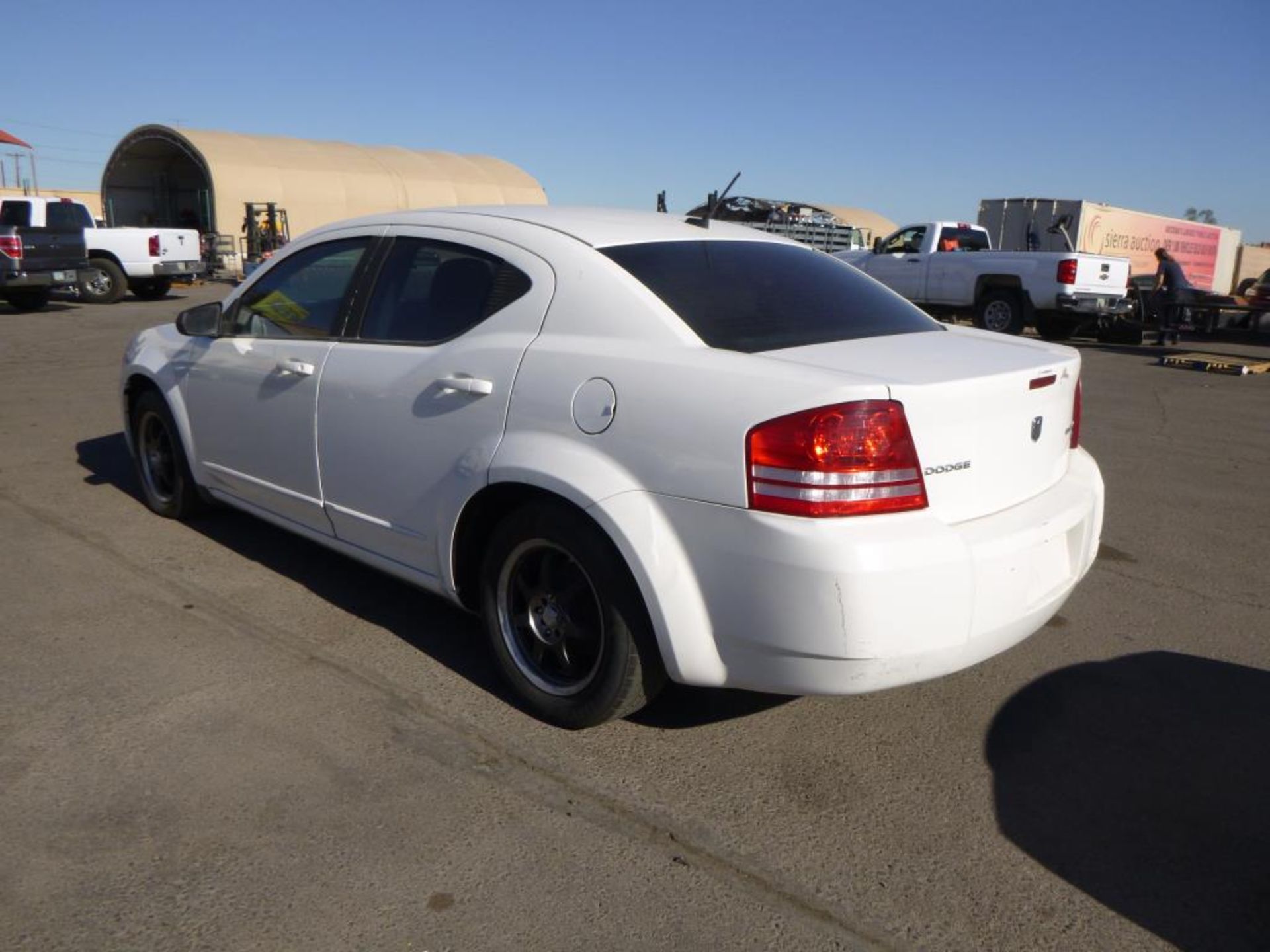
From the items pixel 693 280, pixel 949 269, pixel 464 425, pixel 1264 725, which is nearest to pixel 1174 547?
pixel 1264 725

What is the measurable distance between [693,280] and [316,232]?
75.1 inches

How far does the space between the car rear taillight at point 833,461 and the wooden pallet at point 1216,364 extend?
43.0 ft

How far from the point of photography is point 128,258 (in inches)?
810

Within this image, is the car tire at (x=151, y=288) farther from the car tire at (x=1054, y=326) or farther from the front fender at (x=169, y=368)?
the front fender at (x=169, y=368)

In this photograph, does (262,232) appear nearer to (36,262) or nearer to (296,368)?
(36,262)

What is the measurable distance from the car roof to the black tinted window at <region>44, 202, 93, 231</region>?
17.1 metres

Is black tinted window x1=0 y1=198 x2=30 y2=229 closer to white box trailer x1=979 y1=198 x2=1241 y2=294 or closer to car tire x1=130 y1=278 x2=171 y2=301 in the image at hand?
car tire x1=130 y1=278 x2=171 y2=301

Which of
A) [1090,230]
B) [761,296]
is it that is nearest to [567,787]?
[761,296]

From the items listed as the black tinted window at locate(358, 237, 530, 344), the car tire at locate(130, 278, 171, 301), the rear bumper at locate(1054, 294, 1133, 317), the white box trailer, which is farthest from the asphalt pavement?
the white box trailer

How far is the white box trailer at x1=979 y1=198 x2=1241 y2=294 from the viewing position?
2562cm

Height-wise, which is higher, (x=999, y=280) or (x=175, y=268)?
(x=999, y=280)

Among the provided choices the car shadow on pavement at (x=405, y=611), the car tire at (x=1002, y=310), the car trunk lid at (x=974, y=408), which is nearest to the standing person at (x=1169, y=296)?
the car tire at (x=1002, y=310)

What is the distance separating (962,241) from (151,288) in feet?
53.0

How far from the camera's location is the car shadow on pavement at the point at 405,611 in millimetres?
3604
